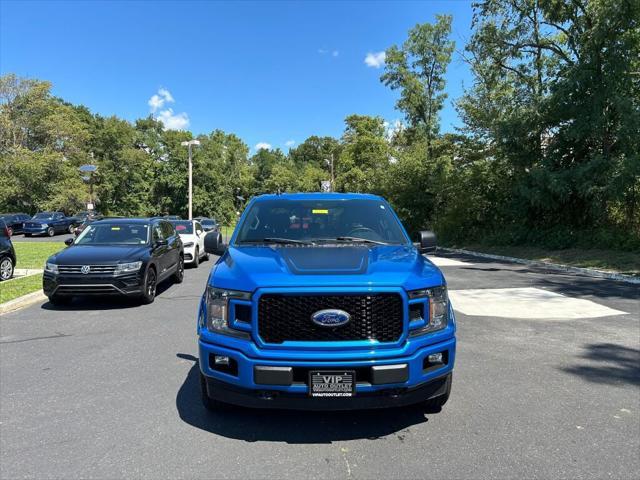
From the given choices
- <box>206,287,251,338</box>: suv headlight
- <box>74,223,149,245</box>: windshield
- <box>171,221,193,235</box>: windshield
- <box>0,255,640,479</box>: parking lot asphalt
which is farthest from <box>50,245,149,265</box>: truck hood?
<box>171,221,193,235</box>: windshield

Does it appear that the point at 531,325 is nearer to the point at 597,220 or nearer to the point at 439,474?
the point at 439,474

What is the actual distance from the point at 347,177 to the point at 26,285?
4289 cm

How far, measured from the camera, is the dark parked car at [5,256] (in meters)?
11.2

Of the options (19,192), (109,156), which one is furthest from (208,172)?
(19,192)

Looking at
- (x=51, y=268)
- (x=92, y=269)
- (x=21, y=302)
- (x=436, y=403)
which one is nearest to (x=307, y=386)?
(x=436, y=403)

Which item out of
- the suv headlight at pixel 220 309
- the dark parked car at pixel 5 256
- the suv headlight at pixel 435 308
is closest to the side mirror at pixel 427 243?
the suv headlight at pixel 435 308

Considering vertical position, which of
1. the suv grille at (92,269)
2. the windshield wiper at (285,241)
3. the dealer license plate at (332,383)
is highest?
the windshield wiper at (285,241)

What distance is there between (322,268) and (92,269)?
622 cm

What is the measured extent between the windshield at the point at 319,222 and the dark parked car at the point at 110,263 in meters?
4.38

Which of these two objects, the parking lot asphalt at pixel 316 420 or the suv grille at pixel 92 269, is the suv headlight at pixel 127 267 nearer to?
the suv grille at pixel 92 269

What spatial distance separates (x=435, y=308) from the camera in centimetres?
348

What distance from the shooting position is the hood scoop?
3.37m

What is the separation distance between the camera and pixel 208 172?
6078 cm

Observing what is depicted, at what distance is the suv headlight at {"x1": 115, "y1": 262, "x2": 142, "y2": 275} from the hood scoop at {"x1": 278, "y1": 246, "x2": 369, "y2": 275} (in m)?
5.29
